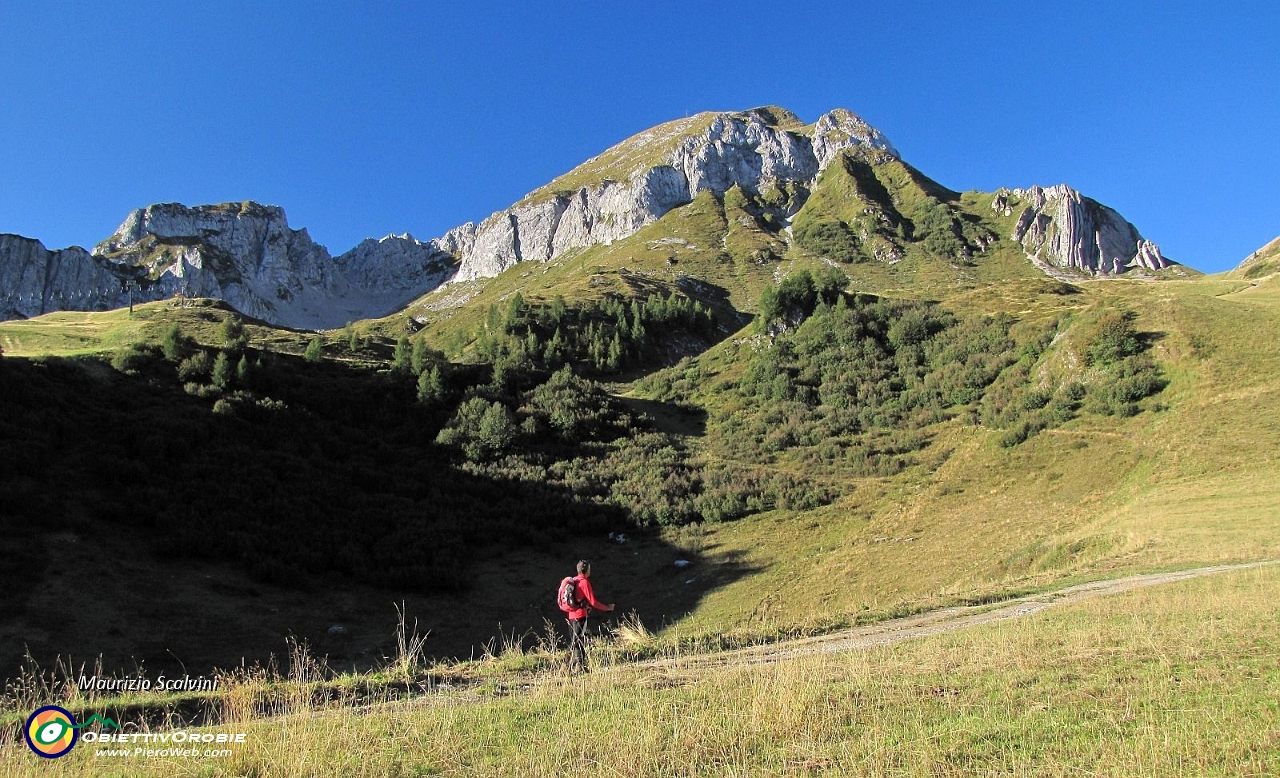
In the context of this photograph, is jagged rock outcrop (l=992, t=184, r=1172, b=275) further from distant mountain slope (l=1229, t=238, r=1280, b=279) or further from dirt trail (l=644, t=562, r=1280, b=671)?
dirt trail (l=644, t=562, r=1280, b=671)

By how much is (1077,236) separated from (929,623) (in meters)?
141

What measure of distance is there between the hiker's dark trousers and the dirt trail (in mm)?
1030

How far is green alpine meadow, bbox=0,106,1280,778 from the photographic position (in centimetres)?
548

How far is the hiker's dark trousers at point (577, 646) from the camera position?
9141mm

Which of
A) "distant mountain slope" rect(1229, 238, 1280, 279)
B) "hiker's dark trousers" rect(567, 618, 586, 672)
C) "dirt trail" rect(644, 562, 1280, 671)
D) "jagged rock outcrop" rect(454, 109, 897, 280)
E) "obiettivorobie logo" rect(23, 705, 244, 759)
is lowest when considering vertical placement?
"dirt trail" rect(644, 562, 1280, 671)

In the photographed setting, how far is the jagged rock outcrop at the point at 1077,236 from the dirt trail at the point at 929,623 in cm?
12273

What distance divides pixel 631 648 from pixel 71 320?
8488 centimetres

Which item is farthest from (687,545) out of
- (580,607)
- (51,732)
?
(51,732)

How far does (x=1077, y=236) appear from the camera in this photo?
400ft

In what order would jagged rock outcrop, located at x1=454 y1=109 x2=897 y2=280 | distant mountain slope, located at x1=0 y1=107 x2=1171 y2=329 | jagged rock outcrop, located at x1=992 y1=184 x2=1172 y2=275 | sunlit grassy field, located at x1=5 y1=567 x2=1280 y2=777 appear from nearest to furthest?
sunlit grassy field, located at x1=5 y1=567 x2=1280 y2=777 < jagged rock outcrop, located at x1=992 y1=184 x2=1172 y2=275 < distant mountain slope, located at x1=0 y1=107 x2=1171 y2=329 < jagged rock outcrop, located at x1=454 y1=109 x2=897 y2=280

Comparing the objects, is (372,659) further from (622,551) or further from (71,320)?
(71,320)

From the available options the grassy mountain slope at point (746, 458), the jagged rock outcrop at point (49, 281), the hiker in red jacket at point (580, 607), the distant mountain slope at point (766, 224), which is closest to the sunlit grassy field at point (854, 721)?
the hiker in red jacket at point (580, 607)

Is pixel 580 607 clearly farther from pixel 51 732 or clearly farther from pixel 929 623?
pixel 929 623

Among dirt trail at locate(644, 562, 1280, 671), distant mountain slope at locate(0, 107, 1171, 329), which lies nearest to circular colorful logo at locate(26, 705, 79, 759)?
dirt trail at locate(644, 562, 1280, 671)
